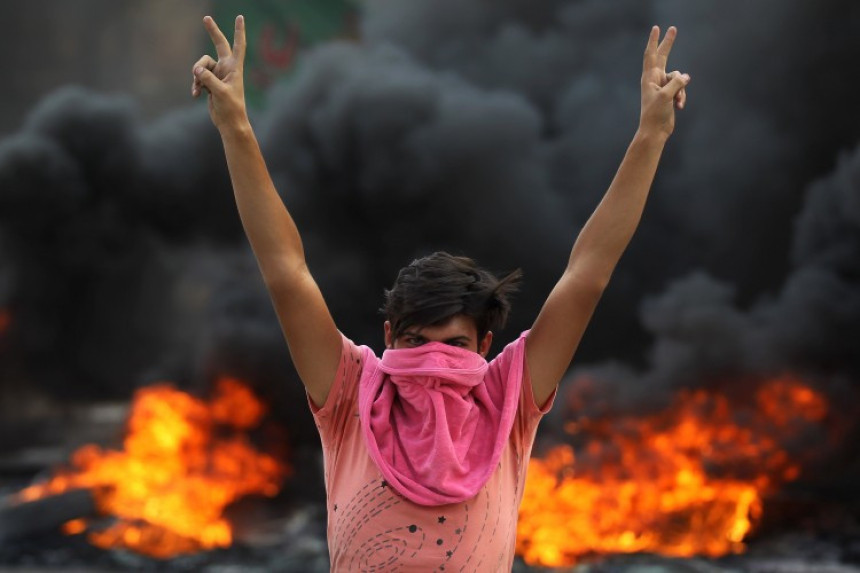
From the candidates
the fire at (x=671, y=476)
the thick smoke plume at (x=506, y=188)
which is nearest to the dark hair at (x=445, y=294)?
the fire at (x=671, y=476)

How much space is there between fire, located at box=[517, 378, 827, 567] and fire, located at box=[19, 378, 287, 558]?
123 inches

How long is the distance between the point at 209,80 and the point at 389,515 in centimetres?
86

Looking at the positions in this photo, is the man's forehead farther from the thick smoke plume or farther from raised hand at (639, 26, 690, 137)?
the thick smoke plume

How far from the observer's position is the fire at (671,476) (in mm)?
9000

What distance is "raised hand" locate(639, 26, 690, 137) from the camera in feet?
6.63

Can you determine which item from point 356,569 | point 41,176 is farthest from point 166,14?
point 356,569

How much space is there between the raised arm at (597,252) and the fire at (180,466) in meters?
8.12

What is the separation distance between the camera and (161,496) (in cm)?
1030

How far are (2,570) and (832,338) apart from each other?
7623 mm

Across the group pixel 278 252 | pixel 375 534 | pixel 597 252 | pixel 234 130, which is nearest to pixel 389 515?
pixel 375 534

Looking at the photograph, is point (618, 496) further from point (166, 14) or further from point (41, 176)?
point (166, 14)

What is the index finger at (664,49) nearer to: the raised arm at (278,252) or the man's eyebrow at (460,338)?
the man's eyebrow at (460,338)

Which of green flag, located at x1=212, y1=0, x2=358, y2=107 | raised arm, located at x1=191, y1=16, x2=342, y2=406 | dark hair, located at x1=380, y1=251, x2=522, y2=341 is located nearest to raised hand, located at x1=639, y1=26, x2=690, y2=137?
dark hair, located at x1=380, y1=251, x2=522, y2=341

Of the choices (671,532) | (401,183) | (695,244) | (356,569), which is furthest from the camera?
(401,183)
